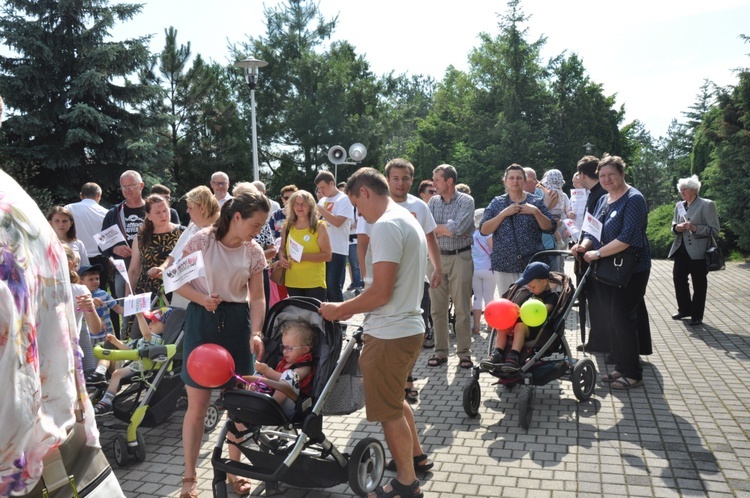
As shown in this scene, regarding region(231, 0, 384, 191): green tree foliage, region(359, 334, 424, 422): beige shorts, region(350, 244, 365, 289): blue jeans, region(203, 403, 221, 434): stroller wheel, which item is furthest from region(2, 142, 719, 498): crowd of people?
region(231, 0, 384, 191): green tree foliage

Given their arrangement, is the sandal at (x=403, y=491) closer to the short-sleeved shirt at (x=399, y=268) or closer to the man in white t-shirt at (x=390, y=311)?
the man in white t-shirt at (x=390, y=311)

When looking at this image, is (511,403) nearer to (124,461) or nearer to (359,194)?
(359,194)

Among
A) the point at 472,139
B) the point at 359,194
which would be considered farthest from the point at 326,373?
the point at 472,139

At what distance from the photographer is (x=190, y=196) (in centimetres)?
544

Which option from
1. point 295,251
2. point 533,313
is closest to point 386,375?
point 533,313

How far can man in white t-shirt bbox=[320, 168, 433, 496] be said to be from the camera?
11.5ft

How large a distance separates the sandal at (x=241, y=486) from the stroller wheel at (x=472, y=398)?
1955 mm

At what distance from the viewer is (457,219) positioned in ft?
22.1

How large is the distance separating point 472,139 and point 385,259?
43.8 m

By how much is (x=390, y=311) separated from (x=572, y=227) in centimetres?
550

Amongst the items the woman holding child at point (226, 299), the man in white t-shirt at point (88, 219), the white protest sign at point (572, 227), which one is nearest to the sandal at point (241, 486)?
the woman holding child at point (226, 299)

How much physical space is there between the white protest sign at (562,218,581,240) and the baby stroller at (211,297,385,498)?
5147mm

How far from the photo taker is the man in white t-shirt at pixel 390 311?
351cm

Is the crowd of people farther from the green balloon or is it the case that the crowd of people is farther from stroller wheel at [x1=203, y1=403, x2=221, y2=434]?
stroller wheel at [x1=203, y1=403, x2=221, y2=434]
